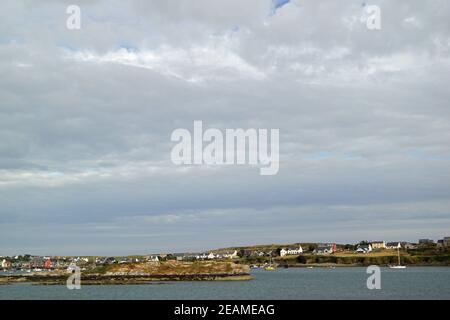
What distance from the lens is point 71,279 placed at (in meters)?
150

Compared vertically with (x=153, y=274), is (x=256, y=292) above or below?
above

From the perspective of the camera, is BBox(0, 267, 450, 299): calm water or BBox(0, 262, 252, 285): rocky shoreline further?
BBox(0, 262, 252, 285): rocky shoreline

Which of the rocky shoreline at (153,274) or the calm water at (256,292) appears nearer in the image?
the calm water at (256,292)

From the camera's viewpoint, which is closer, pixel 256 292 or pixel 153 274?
pixel 256 292

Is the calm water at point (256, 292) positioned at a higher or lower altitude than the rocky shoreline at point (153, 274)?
higher

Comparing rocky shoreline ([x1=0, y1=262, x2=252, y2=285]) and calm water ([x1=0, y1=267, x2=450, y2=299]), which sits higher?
calm water ([x1=0, y1=267, x2=450, y2=299])
